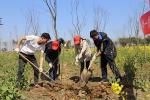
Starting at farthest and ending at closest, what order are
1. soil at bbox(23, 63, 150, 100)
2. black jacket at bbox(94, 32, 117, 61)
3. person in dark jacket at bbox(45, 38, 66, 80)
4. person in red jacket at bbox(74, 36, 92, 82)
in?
person in dark jacket at bbox(45, 38, 66, 80) → person in red jacket at bbox(74, 36, 92, 82) → black jacket at bbox(94, 32, 117, 61) → soil at bbox(23, 63, 150, 100)

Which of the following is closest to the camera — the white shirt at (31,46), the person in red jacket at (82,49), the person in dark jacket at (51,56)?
the white shirt at (31,46)

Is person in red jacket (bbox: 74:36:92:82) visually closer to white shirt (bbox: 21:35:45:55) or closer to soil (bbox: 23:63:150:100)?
soil (bbox: 23:63:150:100)

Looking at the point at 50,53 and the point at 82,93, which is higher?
the point at 50,53

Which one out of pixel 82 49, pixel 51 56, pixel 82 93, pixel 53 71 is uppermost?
pixel 82 49

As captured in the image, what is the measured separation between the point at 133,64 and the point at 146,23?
5.39 ft

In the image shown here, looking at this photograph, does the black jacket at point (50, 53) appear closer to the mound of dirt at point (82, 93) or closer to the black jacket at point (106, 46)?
the mound of dirt at point (82, 93)

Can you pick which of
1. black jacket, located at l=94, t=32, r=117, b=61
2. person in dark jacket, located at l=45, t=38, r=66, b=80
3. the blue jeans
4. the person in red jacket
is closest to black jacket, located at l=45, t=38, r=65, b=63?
person in dark jacket, located at l=45, t=38, r=66, b=80

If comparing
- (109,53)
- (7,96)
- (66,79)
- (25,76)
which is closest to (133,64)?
(109,53)

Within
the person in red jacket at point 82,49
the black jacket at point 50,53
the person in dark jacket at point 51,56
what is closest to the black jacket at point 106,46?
the person in red jacket at point 82,49

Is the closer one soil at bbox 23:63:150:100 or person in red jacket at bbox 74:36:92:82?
soil at bbox 23:63:150:100

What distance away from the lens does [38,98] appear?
4.07 m

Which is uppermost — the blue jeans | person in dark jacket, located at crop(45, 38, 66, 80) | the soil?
person in dark jacket, located at crop(45, 38, 66, 80)

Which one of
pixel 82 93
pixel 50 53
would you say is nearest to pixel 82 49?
pixel 50 53

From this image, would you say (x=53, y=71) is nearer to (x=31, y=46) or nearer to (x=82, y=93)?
(x=31, y=46)
